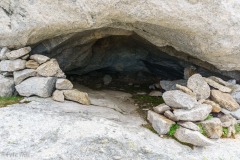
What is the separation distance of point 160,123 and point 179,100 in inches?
28.3

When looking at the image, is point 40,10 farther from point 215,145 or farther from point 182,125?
point 215,145

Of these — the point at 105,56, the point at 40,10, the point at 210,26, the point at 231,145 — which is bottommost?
the point at 231,145

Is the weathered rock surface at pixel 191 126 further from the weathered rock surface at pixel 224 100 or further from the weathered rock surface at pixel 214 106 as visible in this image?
the weathered rock surface at pixel 224 100

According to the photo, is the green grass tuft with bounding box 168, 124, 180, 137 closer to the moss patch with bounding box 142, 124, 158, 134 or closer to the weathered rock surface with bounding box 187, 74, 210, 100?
the moss patch with bounding box 142, 124, 158, 134

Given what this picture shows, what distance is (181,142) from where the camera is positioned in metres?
5.77

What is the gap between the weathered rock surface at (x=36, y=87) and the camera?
6.98 metres

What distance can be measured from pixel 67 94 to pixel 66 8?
2409 millimetres

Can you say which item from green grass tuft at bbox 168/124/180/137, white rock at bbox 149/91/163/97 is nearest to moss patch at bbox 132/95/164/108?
white rock at bbox 149/91/163/97

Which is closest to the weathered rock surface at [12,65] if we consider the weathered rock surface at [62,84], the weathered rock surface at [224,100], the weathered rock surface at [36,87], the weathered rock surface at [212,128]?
the weathered rock surface at [36,87]

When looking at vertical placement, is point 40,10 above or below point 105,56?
above

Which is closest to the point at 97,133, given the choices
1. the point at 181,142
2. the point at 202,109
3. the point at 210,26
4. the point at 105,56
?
the point at 181,142

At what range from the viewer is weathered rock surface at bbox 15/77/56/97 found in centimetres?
698

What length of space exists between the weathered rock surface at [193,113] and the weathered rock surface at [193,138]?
0.30m

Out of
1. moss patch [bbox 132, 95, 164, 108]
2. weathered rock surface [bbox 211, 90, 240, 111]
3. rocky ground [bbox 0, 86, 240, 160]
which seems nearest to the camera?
rocky ground [bbox 0, 86, 240, 160]
